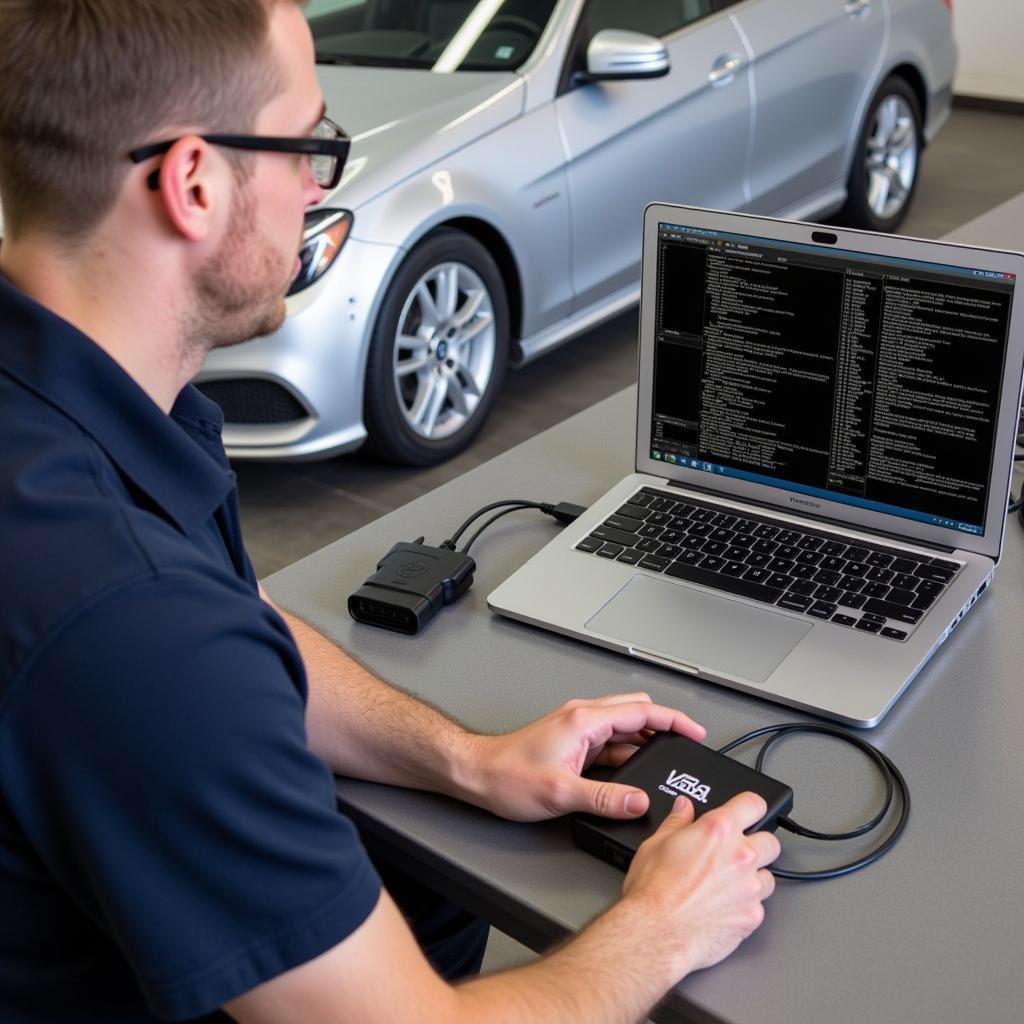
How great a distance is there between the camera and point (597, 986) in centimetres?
104

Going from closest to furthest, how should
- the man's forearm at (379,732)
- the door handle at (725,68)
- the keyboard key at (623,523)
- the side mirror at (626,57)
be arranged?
the man's forearm at (379,732), the keyboard key at (623,523), the side mirror at (626,57), the door handle at (725,68)

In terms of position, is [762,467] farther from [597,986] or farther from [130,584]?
[130,584]

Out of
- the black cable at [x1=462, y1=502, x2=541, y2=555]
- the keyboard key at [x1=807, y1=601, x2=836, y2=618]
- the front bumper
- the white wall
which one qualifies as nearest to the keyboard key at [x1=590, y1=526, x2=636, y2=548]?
the black cable at [x1=462, y1=502, x2=541, y2=555]

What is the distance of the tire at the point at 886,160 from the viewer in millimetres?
4902

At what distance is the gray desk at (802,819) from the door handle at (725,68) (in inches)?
109

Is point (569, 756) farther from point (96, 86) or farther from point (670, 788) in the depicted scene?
point (96, 86)

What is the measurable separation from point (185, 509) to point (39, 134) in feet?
1.01

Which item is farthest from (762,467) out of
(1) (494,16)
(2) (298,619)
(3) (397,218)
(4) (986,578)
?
(1) (494,16)

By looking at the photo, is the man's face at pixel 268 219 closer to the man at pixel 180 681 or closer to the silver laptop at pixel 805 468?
the man at pixel 180 681

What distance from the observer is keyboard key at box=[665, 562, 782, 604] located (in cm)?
147

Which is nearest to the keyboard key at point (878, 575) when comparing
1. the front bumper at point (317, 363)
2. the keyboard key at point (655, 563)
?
the keyboard key at point (655, 563)

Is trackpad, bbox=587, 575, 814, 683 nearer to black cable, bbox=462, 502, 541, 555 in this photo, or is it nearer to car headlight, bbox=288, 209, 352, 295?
black cable, bbox=462, 502, 541, 555

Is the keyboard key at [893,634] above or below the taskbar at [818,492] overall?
below

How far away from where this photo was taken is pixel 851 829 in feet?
3.84
